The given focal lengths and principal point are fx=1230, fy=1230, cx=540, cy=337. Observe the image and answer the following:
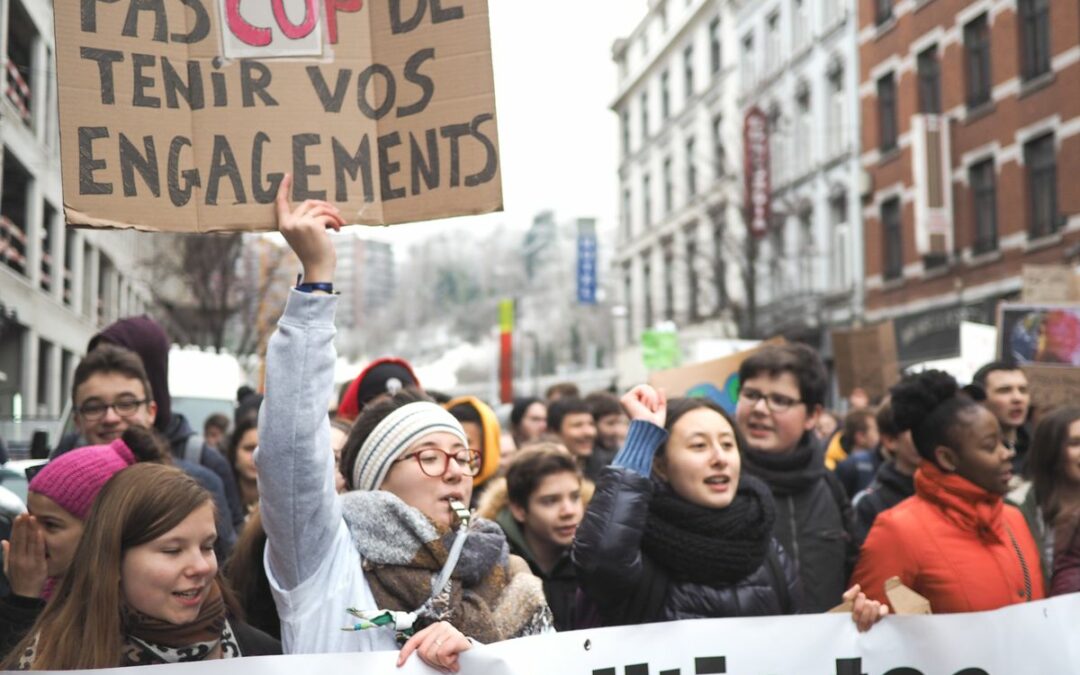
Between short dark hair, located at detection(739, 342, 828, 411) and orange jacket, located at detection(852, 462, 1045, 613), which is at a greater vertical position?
short dark hair, located at detection(739, 342, 828, 411)

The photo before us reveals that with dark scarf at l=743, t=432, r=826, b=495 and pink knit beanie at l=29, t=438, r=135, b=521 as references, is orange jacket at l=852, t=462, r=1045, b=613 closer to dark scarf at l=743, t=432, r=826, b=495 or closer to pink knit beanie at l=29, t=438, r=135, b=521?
dark scarf at l=743, t=432, r=826, b=495

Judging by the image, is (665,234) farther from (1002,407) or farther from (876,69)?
(1002,407)

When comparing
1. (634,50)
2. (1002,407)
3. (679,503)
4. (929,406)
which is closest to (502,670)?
(679,503)

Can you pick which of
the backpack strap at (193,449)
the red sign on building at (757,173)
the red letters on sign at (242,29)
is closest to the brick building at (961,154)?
the red sign on building at (757,173)

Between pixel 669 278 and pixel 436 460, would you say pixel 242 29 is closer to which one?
pixel 436 460

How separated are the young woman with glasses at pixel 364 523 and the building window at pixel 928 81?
24.7 m

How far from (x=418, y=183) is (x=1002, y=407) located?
13.3 feet

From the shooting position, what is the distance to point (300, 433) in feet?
8.89

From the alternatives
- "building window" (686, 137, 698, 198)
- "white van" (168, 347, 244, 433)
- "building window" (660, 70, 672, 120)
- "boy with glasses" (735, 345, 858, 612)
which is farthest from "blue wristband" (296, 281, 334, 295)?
"building window" (660, 70, 672, 120)

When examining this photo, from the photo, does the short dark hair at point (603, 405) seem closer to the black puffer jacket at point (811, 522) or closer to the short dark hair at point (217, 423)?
the black puffer jacket at point (811, 522)

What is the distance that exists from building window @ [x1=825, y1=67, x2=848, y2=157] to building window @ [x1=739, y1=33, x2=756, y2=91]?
5.52 m

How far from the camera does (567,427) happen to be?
729 centimetres

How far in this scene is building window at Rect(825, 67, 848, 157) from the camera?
96.9ft

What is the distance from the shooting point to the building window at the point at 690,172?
41.0m
